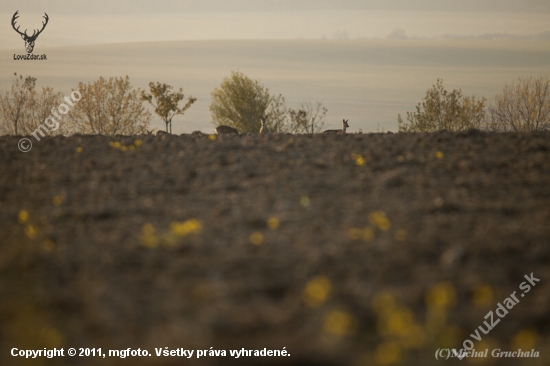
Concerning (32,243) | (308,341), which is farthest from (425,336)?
(32,243)

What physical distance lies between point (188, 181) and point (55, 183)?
203 cm

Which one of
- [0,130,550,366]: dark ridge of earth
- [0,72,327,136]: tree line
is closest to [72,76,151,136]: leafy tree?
[0,72,327,136]: tree line

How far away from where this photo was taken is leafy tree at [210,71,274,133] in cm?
6147

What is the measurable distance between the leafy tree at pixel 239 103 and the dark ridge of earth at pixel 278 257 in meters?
52.1

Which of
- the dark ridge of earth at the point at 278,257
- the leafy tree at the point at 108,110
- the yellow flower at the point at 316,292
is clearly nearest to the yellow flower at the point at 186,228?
the dark ridge of earth at the point at 278,257

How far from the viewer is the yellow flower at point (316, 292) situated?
4395 mm

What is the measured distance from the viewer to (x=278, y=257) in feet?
17.3

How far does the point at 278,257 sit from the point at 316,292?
873mm

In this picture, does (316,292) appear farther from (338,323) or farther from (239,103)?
(239,103)

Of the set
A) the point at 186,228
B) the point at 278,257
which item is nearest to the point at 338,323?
the point at 278,257

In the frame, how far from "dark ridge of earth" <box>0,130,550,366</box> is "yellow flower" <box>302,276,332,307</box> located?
1 cm

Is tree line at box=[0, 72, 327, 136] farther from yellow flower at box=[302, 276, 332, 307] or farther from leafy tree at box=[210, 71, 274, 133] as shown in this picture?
yellow flower at box=[302, 276, 332, 307]

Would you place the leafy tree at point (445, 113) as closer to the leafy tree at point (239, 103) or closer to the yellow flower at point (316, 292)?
the leafy tree at point (239, 103)

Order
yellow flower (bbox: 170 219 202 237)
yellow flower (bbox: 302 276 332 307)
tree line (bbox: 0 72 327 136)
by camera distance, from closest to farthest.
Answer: yellow flower (bbox: 302 276 332 307) → yellow flower (bbox: 170 219 202 237) → tree line (bbox: 0 72 327 136)
